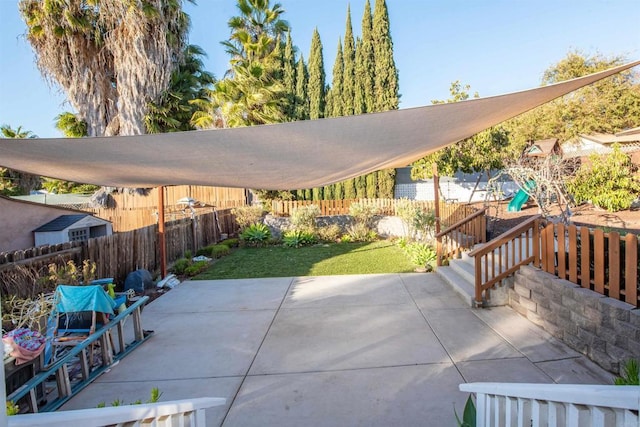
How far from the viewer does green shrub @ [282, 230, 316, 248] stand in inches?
423

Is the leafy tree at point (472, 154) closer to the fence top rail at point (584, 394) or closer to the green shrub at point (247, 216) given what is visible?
the green shrub at point (247, 216)

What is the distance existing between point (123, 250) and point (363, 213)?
24.4 feet

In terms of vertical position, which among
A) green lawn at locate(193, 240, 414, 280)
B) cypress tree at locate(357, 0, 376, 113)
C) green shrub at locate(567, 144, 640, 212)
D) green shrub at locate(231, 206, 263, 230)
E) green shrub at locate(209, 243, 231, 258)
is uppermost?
cypress tree at locate(357, 0, 376, 113)

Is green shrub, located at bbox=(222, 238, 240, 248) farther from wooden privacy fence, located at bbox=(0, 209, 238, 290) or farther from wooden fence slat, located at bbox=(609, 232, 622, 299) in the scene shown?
A: wooden fence slat, located at bbox=(609, 232, 622, 299)

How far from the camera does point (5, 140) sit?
7.94 feet

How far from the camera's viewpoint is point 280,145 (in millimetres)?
2754

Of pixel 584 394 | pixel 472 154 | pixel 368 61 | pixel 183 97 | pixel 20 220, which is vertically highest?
pixel 368 61

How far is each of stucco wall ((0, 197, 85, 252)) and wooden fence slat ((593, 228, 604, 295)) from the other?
9.57 metres

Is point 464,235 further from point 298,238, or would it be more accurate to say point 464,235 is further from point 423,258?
point 298,238

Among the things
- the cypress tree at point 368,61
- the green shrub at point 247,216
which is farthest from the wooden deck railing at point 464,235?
the cypress tree at point 368,61

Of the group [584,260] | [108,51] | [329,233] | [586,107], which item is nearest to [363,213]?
[329,233]

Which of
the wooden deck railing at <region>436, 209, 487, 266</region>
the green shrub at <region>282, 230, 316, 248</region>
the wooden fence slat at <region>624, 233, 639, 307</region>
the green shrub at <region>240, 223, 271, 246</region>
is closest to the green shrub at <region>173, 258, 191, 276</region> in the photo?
the green shrub at <region>240, 223, 271, 246</region>

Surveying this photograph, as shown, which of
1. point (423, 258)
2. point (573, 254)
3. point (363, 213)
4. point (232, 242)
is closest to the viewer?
point (573, 254)

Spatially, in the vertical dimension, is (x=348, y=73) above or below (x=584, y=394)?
above
